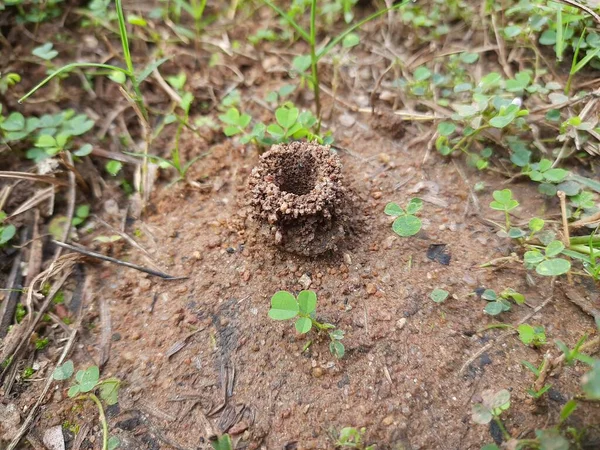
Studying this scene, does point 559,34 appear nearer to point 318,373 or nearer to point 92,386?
point 318,373

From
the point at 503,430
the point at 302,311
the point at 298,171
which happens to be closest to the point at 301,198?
the point at 298,171

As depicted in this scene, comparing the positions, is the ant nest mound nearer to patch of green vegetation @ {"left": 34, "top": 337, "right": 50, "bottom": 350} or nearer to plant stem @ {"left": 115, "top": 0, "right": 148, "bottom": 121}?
plant stem @ {"left": 115, "top": 0, "right": 148, "bottom": 121}

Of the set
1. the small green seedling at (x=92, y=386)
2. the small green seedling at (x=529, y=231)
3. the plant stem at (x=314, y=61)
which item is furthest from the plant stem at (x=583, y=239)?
the small green seedling at (x=92, y=386)

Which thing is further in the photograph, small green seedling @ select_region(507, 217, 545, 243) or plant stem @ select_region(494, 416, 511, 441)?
small green seedling @ select_region(507, 217, 545, 243)

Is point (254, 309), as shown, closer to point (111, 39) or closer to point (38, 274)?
point (38, 274)

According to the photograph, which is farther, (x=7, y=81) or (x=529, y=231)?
(x=7, y=81)

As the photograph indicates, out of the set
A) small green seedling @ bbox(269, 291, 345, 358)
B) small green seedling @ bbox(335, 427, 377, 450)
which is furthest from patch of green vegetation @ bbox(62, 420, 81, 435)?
small green seedling @ bbox(335, 427, 377, 450)
